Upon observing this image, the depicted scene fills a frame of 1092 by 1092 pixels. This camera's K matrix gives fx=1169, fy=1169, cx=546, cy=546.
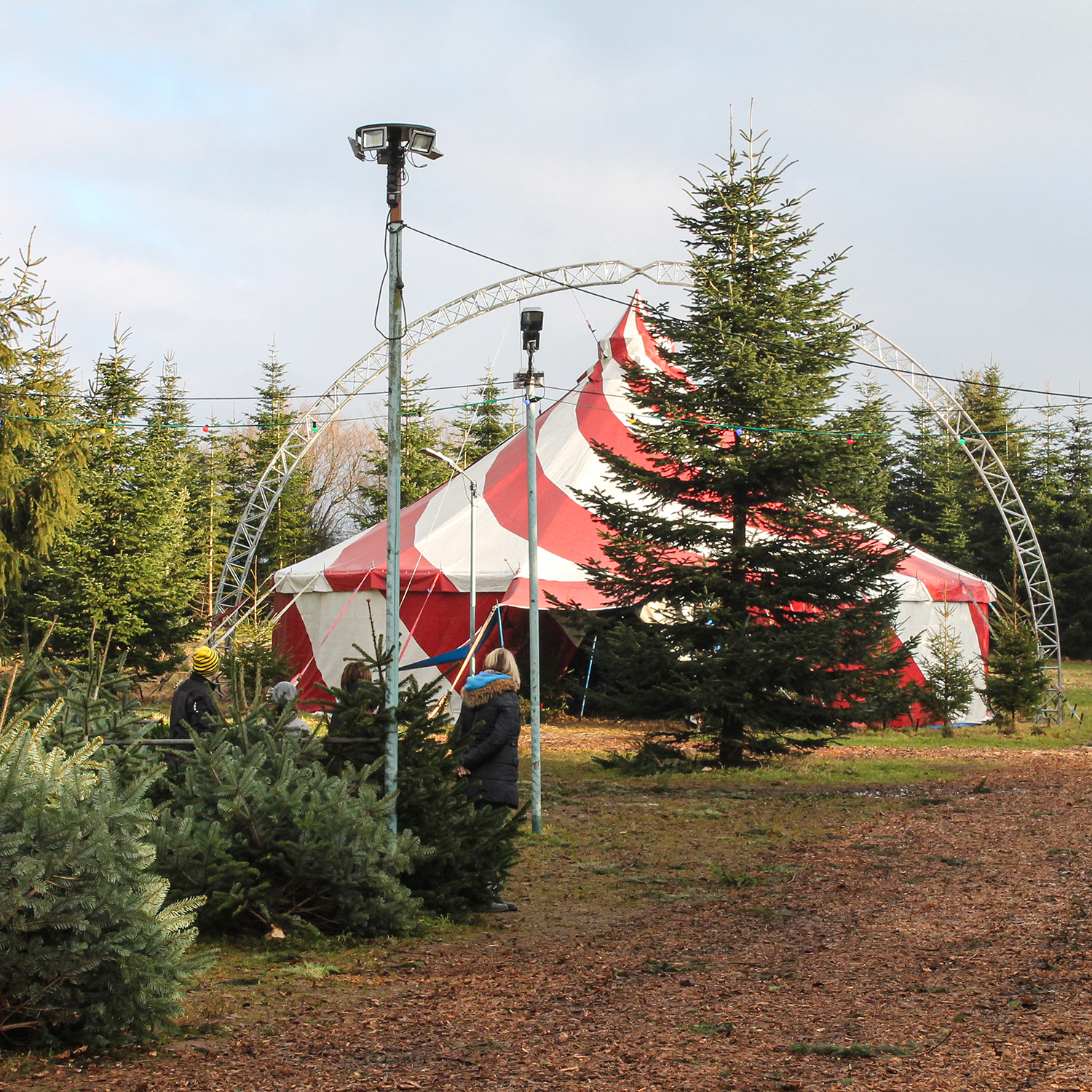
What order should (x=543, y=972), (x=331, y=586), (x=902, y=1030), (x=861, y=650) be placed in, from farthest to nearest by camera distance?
(x=331, y=586) < (x=861, y=650) < (x=543, y=972) < (x=902, y=1030)

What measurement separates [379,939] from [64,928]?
2.25 m

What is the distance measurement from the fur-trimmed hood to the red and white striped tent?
991 centimetres

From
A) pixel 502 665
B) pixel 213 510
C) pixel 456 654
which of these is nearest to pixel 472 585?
pixel 456 654

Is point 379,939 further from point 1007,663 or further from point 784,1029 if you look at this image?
point 1007,663

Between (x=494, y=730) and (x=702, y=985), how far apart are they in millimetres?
2070

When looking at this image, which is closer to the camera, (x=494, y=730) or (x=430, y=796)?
(x=430, y=796)

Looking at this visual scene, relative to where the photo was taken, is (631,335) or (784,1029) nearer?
(784,1029)

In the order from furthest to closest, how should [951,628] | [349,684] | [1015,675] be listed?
1. [951,628]
2. [1015,675]
3. [349,684]

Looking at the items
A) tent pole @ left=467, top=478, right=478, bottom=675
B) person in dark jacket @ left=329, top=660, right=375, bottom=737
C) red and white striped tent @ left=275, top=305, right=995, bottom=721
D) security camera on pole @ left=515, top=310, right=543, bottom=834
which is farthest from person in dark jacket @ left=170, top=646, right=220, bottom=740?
red and white striped tent @ left=275, top=305, right=995, bottom=721

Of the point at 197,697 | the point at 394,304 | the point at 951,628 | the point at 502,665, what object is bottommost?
the point at 197,697

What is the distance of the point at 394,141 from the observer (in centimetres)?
655

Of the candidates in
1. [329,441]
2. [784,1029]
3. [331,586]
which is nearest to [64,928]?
[784,1029]

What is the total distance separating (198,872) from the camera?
541 centimetres

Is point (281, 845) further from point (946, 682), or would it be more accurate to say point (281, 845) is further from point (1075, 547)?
point (1075, 547)
